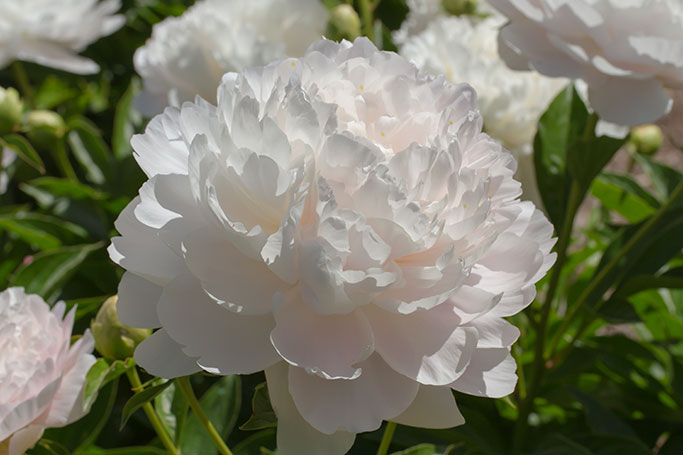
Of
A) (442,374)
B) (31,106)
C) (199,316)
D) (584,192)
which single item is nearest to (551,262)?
(442,374)

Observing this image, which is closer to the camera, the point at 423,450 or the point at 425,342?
the point at 425,342

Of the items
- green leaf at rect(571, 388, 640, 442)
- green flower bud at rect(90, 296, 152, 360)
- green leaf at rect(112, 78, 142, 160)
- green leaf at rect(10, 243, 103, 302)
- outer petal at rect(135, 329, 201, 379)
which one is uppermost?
outer petal at rect(135, 329, 201, 379)

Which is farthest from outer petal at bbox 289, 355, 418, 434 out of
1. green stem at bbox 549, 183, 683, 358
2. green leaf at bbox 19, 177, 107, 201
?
green leaf at bbox 19, 177, 107, 201

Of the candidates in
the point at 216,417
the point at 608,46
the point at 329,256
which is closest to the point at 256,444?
the point at 216,417

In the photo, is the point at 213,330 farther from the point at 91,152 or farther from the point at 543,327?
the point at 91,152

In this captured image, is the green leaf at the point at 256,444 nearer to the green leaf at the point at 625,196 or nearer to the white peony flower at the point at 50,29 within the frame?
the green leaf at the point at 625,196

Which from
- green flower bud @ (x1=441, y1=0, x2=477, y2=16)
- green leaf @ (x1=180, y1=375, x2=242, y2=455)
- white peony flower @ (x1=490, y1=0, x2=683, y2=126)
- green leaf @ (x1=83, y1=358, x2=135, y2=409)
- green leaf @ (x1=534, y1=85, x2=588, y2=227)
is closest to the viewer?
green leaf @ (x1=83, y1=358, x2=135, y2=409)

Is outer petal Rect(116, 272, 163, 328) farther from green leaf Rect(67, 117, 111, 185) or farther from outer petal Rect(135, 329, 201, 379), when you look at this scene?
green leaf Rect(67, 117, 111, 185)
